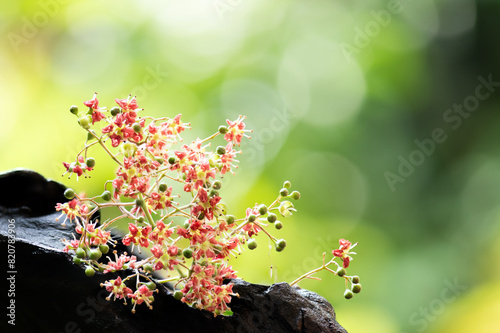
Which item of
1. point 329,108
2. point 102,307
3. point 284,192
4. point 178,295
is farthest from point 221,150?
point 329,108

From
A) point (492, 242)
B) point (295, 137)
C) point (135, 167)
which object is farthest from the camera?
point (295, 137)

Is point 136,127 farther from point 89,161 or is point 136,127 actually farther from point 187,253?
point 187,253

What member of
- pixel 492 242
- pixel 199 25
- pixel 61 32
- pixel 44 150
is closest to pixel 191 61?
pixel 199 25

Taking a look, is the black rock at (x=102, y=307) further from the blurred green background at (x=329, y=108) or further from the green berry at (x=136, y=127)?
the blurred green background at (x=329, y=108)

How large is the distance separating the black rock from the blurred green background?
3171 millimetres

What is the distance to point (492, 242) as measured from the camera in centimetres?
408

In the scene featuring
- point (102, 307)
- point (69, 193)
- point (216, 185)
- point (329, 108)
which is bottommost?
point (102, 307)

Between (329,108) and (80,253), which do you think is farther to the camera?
(329,108)

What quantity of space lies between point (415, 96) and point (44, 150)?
337 cm

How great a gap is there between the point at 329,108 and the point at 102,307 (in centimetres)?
401

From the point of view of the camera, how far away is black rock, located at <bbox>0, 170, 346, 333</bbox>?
36.5 inches

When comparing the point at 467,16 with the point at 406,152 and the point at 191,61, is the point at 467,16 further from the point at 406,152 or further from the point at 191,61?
the point at 191,61

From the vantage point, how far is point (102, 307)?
0.93m

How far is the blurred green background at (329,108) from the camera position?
4.22 m
